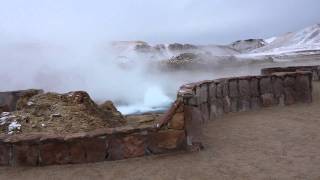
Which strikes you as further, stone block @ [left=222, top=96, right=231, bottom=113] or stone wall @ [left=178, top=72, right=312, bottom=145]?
stone block @ [left=222, top=96, right=231, bottom=113]

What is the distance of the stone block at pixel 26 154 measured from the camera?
4.30m

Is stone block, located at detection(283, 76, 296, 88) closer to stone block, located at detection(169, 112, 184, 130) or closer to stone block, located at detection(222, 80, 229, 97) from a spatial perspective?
stone block, located at detection(222, 80, 229, 97)

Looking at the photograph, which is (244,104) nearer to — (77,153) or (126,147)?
(126,147)

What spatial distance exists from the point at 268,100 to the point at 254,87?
1.07 feet

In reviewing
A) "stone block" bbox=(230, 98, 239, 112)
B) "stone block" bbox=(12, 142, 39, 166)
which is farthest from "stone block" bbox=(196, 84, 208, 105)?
"stone block" bbox=(12, 142, 39, 166)

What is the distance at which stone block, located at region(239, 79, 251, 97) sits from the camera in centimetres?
734

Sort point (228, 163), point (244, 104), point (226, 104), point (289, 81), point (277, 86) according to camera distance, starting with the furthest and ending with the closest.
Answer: point (289, 81), point (277, 86), point (244, 104), point (226, 104), point (228, 163)

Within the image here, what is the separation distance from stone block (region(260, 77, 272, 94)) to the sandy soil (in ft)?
7.11

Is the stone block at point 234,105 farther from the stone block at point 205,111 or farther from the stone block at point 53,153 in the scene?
the stone block at point 53,153

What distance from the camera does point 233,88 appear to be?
7.24 metres

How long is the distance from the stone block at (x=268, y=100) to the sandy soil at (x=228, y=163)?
209 centimetres

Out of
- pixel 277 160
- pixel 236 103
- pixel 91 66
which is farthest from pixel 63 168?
pixel 91 66

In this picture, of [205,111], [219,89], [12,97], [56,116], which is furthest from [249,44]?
[56,116]

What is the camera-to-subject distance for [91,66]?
1523 centimetres
